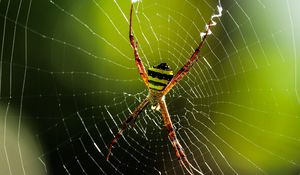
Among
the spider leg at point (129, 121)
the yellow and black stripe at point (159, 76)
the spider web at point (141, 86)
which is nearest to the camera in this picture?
the yellow and black stripe at point (159, 76)

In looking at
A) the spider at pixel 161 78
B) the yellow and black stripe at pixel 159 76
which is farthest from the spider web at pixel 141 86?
the yellow and black stripe at pixel 159 76

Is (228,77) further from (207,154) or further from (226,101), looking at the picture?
(207,154)

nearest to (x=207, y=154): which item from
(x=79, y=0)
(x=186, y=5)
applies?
(x=186, y=5)

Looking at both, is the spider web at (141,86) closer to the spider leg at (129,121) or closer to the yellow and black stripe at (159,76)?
the spider leg at (129,121)

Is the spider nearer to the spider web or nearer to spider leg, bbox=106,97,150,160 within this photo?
spider leg, bbox=106,97,150,160

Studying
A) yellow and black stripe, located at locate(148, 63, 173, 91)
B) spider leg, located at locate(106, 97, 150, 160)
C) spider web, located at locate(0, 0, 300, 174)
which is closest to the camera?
yellow and black stripe, located at locate(148, 63, 173, 91)

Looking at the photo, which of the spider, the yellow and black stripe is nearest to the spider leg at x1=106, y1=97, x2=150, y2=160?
the spider
